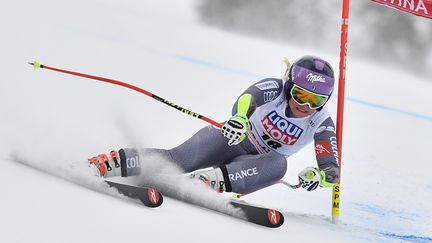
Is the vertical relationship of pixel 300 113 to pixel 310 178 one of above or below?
above

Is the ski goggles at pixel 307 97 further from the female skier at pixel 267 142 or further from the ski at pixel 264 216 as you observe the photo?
the ski at pixel 264 216

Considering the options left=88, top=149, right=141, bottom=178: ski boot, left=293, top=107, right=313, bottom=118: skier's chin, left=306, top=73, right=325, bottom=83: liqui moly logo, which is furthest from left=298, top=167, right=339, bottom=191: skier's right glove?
left=88, top=149, right=141, bottom=178: ski boot

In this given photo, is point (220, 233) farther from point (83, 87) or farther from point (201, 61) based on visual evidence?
point (201, 61)

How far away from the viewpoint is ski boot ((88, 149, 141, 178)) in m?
4.14

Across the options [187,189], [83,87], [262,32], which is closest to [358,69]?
[262,32]

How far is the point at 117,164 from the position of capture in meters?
4.18

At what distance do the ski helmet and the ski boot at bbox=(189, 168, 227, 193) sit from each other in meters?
0.65

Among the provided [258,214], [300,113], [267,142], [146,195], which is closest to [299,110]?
[300,113]

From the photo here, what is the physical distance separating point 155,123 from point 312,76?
3.32 meters

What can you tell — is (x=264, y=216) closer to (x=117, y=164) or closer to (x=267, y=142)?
(x=267, y=142)

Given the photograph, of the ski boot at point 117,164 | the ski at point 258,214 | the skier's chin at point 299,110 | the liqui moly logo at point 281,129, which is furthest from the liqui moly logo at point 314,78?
the ski boot at point 117,164

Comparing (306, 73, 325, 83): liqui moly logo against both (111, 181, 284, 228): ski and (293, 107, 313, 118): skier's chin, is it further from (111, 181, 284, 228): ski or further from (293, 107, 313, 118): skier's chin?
(111, 181, 284, 228): ski

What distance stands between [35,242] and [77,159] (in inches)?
66.2

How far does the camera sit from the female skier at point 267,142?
4.22 meters
